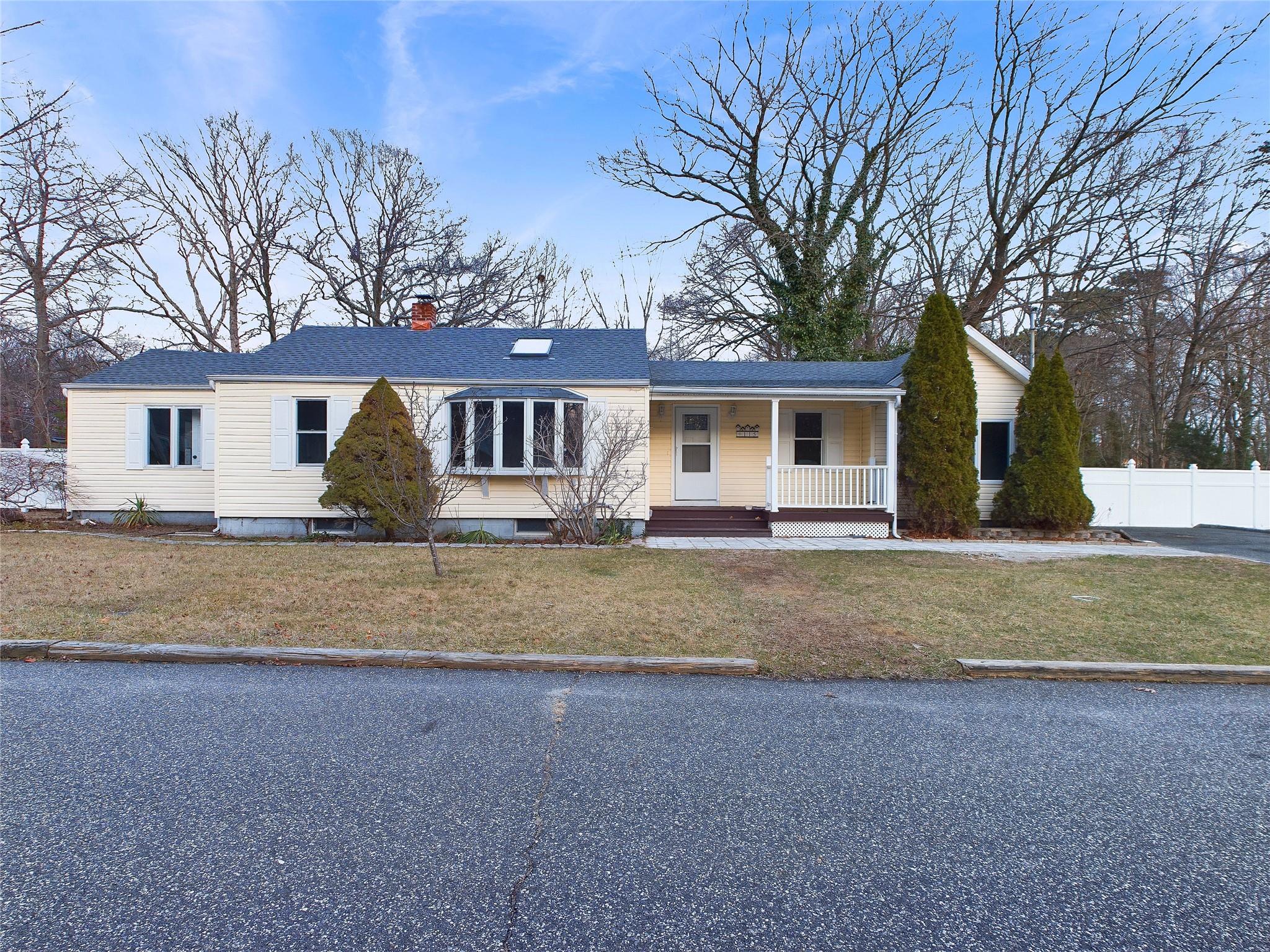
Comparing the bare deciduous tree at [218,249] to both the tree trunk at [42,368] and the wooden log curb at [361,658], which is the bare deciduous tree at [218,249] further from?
the wooden log curb at [361,658]

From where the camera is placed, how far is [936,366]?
1241 centimetres

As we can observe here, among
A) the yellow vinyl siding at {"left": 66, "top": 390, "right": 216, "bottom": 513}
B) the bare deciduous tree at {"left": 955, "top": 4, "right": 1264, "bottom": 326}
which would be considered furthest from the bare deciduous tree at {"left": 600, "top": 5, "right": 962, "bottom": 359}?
the yellow vinyl siding at {"left": 66, "top": 390, "right": 216, "bottom": 513}

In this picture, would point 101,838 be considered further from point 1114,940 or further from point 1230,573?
point 1230,573

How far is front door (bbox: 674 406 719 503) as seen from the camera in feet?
45.7

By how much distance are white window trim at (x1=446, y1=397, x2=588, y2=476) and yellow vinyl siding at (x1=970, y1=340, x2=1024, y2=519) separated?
8.29 m

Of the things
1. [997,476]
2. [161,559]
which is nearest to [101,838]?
[161,559]

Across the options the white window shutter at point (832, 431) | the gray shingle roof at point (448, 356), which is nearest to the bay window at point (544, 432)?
the gray shingle roof at point (448, 356)

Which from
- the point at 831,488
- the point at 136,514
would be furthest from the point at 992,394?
the point at 136,514

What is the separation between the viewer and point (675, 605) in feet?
21.1

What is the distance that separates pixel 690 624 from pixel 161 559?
7694 mm

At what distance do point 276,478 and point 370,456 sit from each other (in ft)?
8.69

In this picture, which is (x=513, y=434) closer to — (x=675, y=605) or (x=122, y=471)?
(x=675, y=605)

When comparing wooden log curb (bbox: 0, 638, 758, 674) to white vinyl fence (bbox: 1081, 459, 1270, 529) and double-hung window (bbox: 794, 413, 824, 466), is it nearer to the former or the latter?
double-hung window (bbox: 794, 413, 824, 466)

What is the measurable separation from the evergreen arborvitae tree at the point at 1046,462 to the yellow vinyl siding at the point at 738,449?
8.97ft
